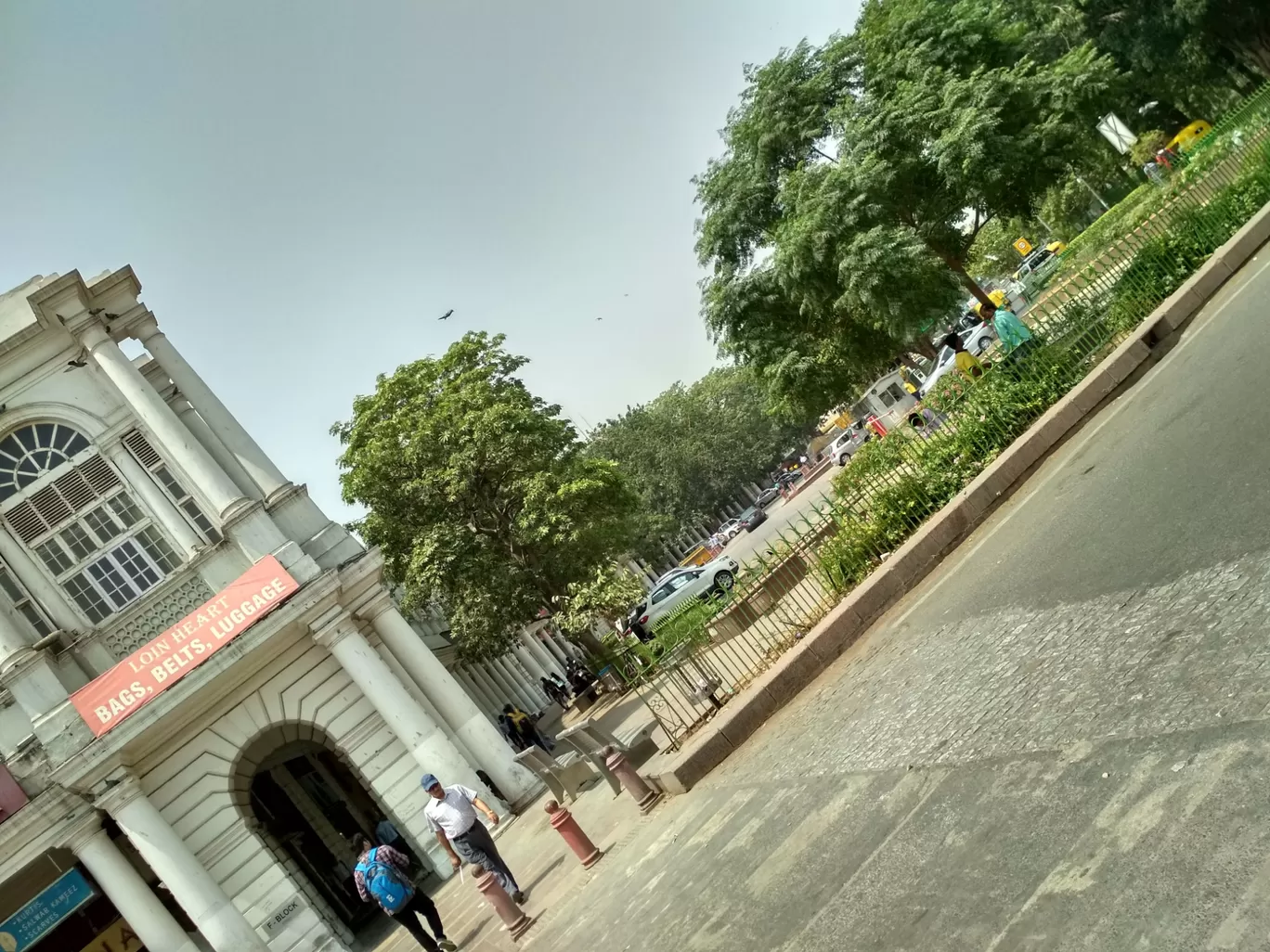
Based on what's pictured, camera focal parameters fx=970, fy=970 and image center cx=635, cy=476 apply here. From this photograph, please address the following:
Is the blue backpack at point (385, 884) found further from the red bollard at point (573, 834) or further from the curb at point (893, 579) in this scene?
the curb at point (893, 579)

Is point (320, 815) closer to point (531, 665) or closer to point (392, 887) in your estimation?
point (392, 887)

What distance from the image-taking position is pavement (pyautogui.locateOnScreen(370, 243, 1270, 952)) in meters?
4.07

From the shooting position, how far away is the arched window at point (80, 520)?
646 inches

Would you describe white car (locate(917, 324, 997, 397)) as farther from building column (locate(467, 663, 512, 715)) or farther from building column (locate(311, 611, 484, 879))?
building column (locate(467, 663, 512, 715))

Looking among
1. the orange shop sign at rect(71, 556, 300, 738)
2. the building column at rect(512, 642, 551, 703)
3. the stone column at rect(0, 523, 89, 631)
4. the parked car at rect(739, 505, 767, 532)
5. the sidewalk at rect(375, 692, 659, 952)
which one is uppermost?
the stone column at rect(0, 523, 89, 631)

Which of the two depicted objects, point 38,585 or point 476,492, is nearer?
point 38,585

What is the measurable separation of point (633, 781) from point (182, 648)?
8394mm

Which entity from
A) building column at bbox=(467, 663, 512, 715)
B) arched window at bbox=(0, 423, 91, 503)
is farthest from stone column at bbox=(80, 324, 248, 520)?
building column at bbox=(467, 663, 512, 715)

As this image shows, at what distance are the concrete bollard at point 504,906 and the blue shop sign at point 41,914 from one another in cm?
1019

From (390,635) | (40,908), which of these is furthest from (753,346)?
(40,908)

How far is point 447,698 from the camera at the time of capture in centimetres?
1711

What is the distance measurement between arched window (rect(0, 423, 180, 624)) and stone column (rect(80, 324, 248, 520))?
1227 millimetres

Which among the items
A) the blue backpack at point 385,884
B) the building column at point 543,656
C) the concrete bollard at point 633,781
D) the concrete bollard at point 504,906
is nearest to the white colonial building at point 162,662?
the blue backpack at point 385,884

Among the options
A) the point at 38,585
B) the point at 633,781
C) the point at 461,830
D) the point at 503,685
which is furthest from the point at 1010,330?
the point at 503,685
